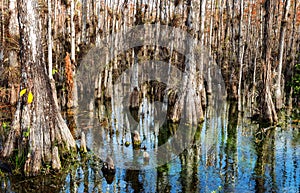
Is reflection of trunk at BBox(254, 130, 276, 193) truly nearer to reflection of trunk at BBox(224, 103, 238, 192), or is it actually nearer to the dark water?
the dark water

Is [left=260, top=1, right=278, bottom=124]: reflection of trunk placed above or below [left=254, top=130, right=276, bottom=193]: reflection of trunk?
above

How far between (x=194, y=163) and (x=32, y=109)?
3.56 m

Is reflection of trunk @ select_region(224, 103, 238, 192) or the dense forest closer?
reflection of trunk @ select_region(224, 103, 238, 192)

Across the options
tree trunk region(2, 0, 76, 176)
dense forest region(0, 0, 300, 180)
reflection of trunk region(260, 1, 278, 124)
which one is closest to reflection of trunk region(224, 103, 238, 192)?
dense forest region(0, 0, 300, 180)

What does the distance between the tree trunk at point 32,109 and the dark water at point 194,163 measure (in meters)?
0.46

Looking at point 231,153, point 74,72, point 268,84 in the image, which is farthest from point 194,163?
point 74,72

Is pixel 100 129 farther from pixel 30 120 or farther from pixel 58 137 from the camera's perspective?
pixel 30 120

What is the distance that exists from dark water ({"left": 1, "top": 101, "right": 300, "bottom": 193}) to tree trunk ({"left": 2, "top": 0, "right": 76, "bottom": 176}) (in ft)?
1.50

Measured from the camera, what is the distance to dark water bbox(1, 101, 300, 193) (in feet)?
21.7

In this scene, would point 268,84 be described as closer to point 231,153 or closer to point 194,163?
Answer: point 231,153

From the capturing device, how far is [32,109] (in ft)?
23.6

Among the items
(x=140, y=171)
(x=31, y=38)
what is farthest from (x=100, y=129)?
(x=31, y=38)

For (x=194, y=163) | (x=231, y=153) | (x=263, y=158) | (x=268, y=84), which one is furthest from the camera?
(x=268, y=84)

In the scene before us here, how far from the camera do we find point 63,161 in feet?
25.5
